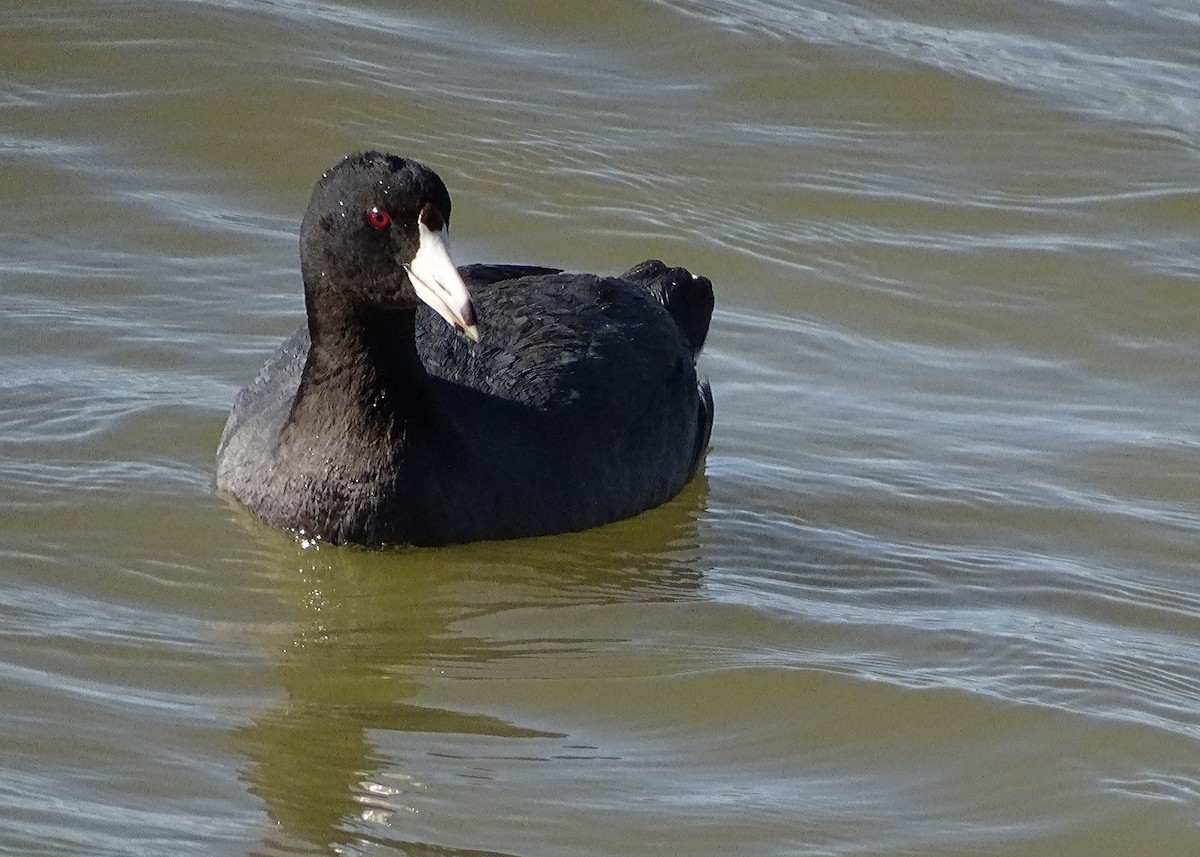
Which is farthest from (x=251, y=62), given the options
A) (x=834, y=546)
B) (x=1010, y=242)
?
(x=834, y=546)

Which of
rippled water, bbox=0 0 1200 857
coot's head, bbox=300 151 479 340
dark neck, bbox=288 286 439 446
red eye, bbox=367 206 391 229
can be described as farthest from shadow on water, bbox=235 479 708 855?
red eye, bbox=367 206 391 229

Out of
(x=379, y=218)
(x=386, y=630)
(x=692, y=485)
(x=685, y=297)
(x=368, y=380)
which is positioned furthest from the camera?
(x=685, y=297)

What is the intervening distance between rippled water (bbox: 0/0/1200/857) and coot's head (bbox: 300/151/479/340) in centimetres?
79

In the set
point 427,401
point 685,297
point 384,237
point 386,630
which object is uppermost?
point 384,237

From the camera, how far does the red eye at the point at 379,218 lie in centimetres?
600

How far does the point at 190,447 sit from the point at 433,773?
2.36 meters

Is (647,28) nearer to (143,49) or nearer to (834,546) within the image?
(143,49)

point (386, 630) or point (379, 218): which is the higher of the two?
point (379, 218)

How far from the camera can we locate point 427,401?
6371 mm

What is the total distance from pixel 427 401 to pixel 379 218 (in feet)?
2.06

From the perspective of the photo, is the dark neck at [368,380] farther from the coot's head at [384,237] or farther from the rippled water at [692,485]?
the rippled water at [692,485]

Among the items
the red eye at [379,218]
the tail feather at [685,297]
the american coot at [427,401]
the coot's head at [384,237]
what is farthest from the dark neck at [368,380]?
the tail feather at [685,297]

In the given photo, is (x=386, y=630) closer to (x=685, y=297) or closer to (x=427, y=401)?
(x=427, y=401)

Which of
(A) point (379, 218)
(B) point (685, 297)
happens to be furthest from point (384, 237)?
(B) point (685, 297)
